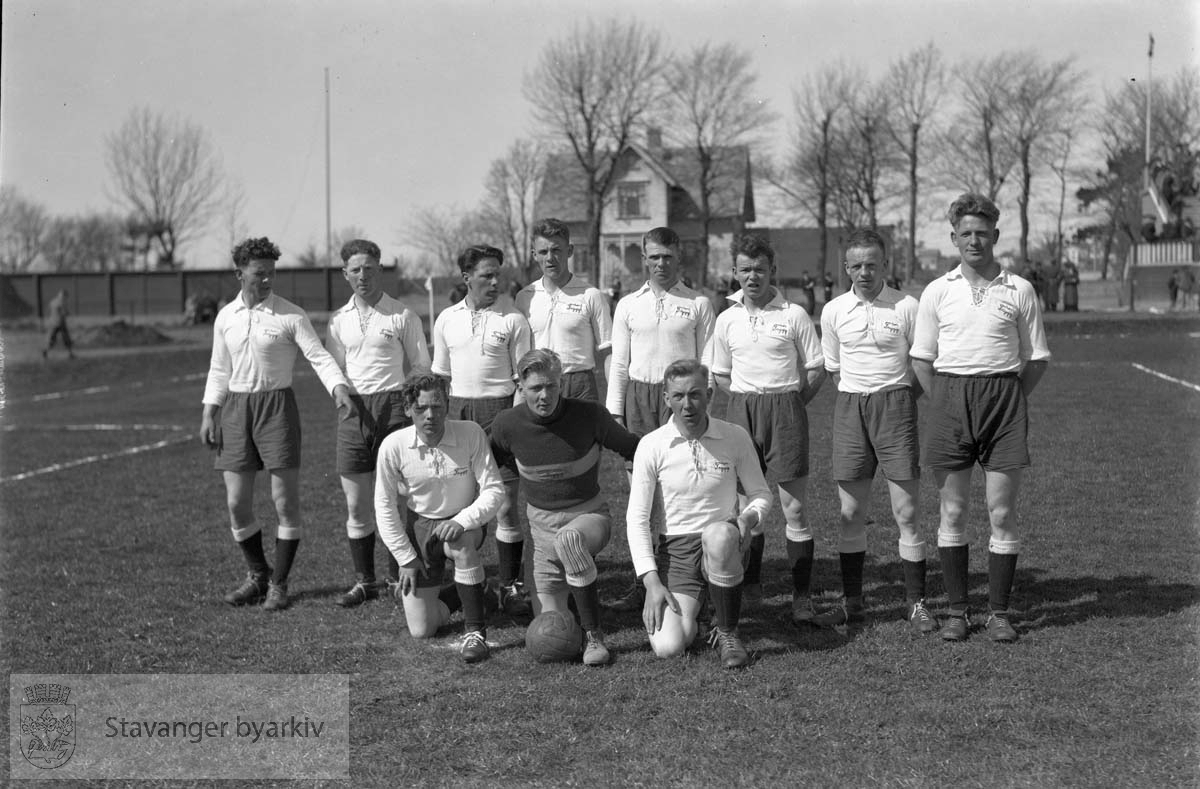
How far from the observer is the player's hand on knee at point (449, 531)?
553 cm

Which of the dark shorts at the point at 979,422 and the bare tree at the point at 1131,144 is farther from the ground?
the bare tree at the point at 1131,144

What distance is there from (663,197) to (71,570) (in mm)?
44003

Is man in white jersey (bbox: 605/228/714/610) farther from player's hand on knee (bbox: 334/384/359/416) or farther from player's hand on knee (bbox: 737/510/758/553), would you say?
player's hand on knee (bbox: 334/384/359/416)

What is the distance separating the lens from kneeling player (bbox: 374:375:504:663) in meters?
5.63

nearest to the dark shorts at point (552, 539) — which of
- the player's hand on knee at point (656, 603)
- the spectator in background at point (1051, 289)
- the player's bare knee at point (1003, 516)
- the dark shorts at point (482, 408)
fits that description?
the player's hand on knee at point (656, 603)

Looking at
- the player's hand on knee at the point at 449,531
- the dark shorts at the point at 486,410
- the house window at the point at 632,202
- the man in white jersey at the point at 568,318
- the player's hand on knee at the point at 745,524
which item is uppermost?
the house window at the point at 632,202

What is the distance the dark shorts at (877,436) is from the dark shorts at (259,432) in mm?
A: 3108

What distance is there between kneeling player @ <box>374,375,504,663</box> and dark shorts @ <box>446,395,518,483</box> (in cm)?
45

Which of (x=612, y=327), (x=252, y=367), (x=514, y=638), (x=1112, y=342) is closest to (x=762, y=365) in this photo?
(x=612, y=327)

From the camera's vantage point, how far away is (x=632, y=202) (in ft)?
163

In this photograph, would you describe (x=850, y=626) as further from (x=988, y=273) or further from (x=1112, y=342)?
(x=1112, y=342)

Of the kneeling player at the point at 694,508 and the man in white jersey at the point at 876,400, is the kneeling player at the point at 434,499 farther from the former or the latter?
the man in white jersey at the point at 876,400

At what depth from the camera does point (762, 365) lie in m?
5.82

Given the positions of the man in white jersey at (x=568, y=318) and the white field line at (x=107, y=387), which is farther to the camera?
the white field line at (x=107, y=387)
